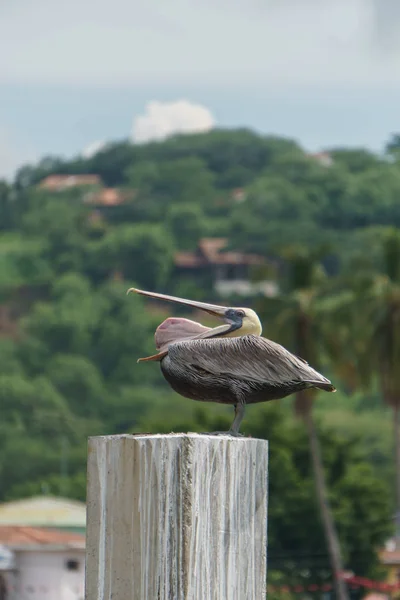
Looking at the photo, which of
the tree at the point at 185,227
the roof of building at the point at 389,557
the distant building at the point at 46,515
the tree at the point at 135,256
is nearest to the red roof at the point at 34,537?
the distant building at the point at 46,515

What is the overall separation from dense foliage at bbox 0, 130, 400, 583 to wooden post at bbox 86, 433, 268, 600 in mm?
49686

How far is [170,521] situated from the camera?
7.94 m

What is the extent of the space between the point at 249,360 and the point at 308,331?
52.0 m

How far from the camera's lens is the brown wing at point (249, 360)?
8.80 metres

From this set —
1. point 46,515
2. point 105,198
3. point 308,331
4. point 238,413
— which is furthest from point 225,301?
point 238,413

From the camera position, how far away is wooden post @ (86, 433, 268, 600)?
7.91 m

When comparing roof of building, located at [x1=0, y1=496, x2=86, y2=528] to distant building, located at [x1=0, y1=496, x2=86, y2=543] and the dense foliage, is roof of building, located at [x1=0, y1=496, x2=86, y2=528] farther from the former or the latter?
the dense foliage

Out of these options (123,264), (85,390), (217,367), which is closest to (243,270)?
(123,264)

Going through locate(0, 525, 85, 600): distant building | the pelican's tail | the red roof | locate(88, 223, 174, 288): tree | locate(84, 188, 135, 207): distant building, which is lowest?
the pelican's tail

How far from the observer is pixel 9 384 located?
440 feet

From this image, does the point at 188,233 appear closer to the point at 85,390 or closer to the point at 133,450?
the point at 85,390

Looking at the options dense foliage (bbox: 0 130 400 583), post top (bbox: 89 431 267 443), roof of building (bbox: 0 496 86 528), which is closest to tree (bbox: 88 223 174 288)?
dense foliage (bbox: 0 130 400 583)

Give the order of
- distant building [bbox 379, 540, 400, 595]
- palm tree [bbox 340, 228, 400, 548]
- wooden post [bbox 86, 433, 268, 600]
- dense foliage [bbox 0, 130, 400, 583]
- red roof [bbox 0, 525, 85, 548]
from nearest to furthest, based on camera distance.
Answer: wooden post [bbox 86, 433, 268, 600], red roof [bbox 0, 525, 85, 548], palm tree [bbox 340, 228, 400, 548], dense foliage [bbox 0, 130, 400, 583], distant building [bbox 379, 540, 400, 595]

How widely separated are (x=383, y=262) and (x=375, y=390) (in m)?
65.3
